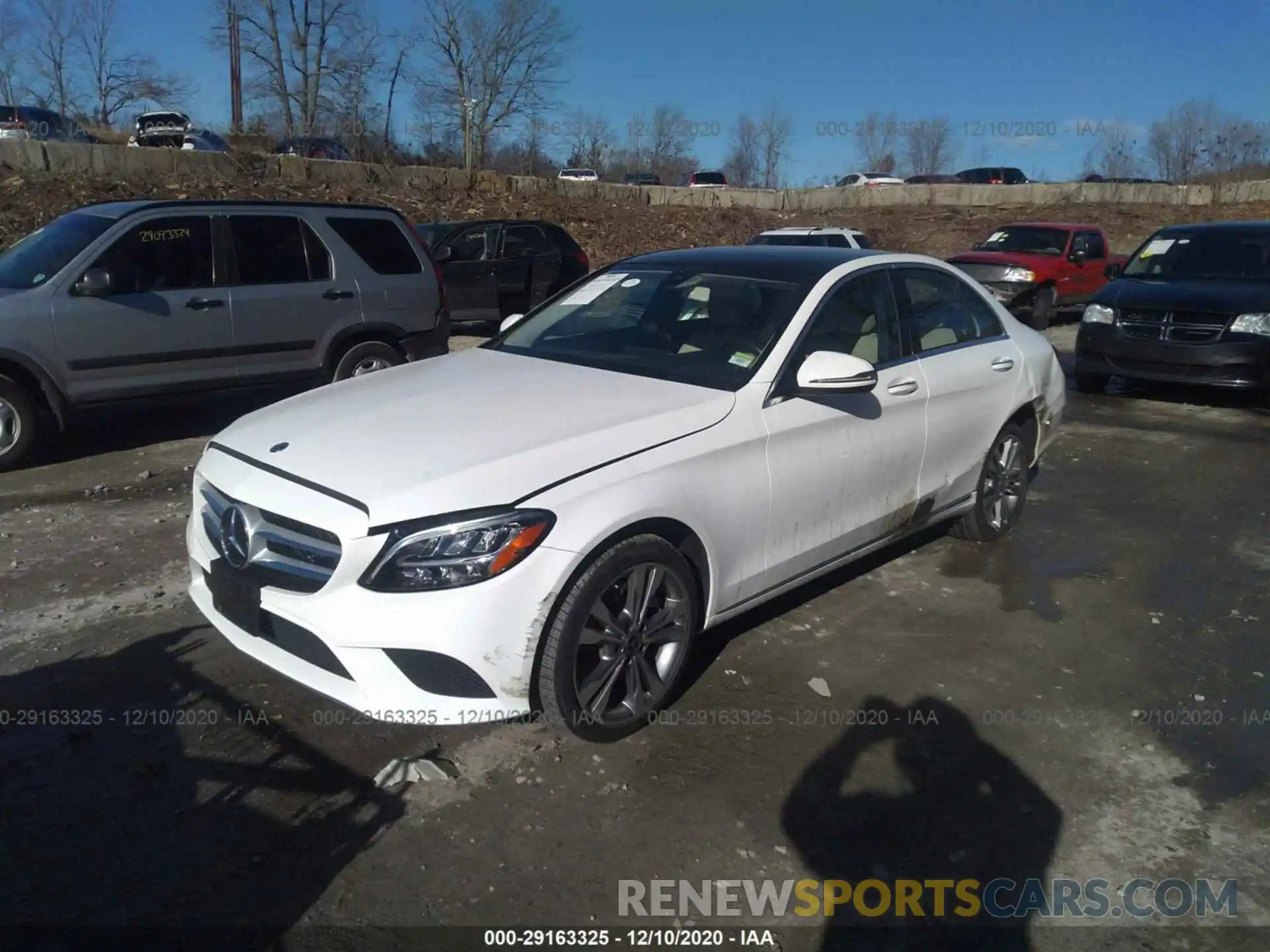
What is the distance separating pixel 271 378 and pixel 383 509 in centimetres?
536

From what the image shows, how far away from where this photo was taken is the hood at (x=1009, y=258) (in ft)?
51.9

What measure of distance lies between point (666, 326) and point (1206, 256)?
8680 millimetres

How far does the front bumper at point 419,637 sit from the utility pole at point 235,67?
29.5 metres

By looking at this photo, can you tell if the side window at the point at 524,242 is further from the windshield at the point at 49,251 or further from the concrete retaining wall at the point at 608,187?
the concrete retaining wall at the point at 608,187

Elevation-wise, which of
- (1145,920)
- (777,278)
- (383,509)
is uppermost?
(777,278)

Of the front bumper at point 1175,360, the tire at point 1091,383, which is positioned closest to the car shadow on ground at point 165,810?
the front bumper at point 1175,360

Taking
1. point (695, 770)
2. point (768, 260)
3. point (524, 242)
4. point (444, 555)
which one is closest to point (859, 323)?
point (768, 260)

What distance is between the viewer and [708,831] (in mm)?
3045

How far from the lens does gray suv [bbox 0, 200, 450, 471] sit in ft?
22.3

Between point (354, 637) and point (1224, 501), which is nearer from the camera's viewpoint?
point (354, 637)

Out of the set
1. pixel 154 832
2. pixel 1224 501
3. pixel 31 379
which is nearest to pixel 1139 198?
pixel 1224 501

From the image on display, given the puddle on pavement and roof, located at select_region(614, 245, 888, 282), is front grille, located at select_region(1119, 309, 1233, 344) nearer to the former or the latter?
the puddle on pavement

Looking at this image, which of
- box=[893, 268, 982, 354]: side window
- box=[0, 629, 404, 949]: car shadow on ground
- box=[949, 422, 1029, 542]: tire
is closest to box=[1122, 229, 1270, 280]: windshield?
box=[949, 422, 1029, 542]: tire

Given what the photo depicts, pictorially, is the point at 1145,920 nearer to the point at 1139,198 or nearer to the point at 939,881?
the point at 939,881
